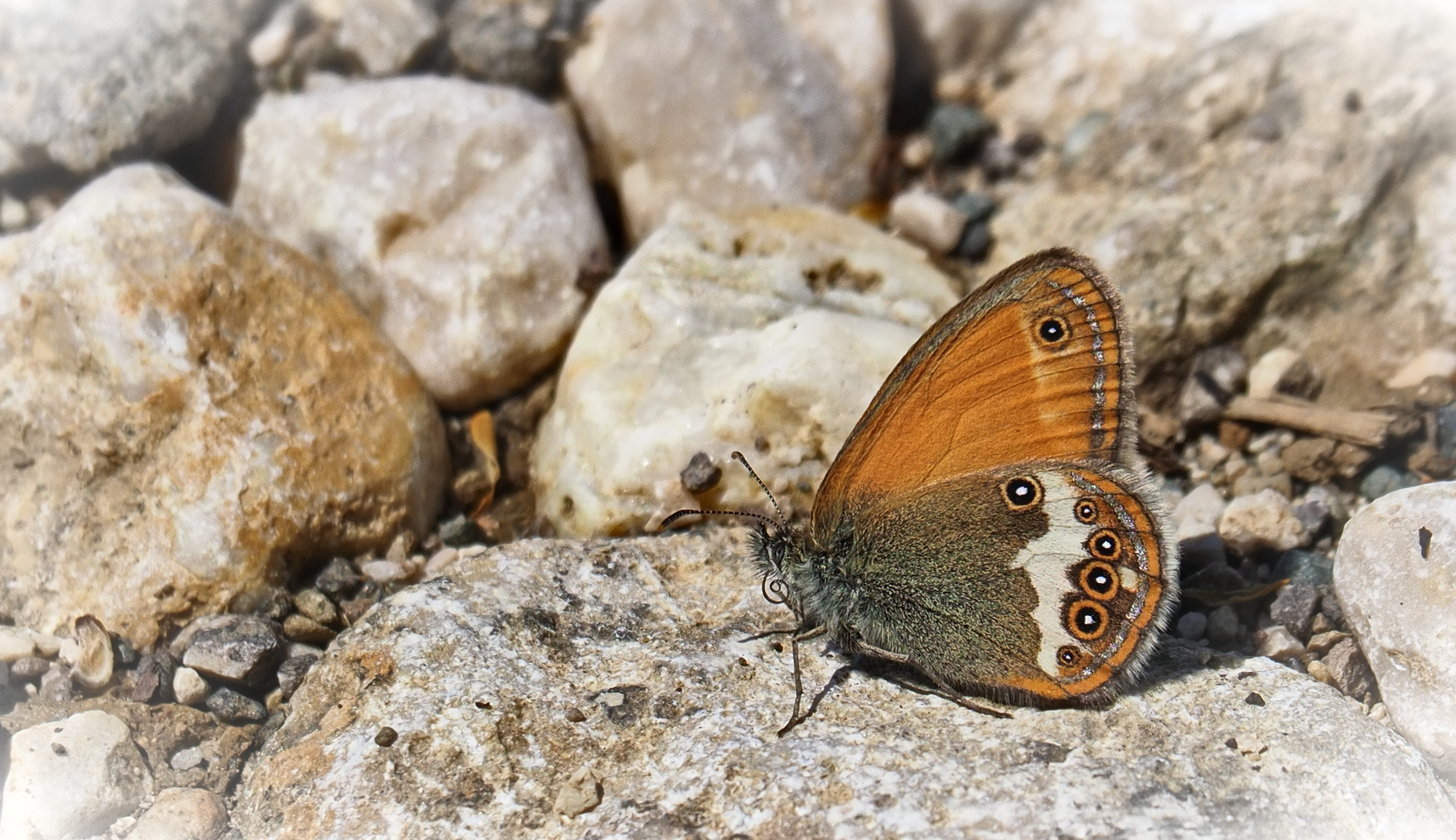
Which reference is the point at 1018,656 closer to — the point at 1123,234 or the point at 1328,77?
the point at 1123,234

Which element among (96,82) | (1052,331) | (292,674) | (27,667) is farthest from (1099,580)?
(96,82)

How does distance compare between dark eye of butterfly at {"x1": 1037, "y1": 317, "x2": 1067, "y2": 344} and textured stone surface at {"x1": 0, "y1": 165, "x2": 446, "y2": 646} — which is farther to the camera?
textured stone surface at {"x1": 0, "y1": 165, "x2": 446, "y2": 646}

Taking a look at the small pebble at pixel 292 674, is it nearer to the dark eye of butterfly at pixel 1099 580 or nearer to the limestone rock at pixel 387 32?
the dark eye of butterfly at pixel 1099 580

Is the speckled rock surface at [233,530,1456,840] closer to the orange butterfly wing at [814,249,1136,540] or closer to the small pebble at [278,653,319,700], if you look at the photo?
the small pebble at [278,653,319,700]

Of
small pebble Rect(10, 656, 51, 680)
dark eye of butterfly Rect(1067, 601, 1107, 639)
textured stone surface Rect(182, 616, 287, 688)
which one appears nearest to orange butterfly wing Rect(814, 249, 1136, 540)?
dark eye of butterfly Rect(1067, 601, 1107, 639)

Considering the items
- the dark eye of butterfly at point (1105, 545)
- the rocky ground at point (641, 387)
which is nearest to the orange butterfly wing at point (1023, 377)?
the dark eye of butterfly at point (1105, 545)

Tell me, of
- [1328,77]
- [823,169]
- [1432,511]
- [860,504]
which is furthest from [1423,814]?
[823,169]

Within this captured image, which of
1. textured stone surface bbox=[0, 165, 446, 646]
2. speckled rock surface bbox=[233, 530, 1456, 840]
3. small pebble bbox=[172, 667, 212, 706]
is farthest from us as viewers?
textured stone surface bbox=[0, 165, 446, 646]
